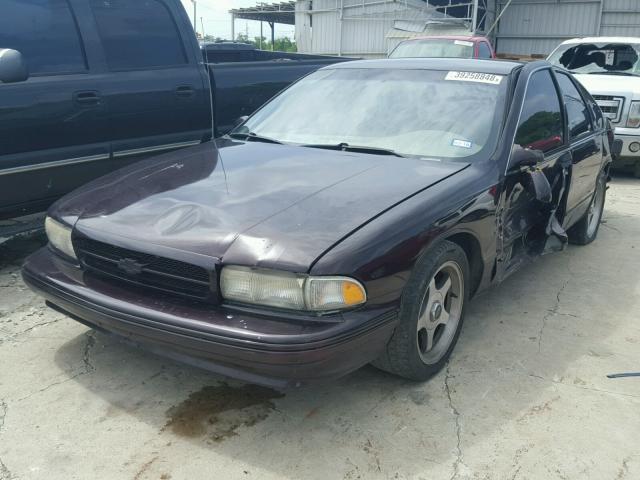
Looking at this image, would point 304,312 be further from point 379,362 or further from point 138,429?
point 138,429

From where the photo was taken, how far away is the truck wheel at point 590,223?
5.12 metres

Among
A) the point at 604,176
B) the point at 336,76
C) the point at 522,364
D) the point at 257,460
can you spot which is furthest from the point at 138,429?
the point at 604,176

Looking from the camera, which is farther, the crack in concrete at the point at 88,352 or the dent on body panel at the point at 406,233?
the crack in concrete at the point at 88,352

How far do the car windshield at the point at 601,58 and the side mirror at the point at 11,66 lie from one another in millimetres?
7315

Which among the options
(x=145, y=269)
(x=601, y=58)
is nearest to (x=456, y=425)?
(x=145, y=269)

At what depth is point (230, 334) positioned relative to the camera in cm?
227

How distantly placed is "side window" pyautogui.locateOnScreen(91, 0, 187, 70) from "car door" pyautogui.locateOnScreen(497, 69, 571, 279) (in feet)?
9.20

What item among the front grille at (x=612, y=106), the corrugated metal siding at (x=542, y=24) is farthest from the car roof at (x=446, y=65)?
the corrugated metal siding at (x=542, y=24)

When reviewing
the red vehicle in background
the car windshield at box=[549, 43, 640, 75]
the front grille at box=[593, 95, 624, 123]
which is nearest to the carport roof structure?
the red vehicle in background

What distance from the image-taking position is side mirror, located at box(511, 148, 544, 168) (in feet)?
10.9

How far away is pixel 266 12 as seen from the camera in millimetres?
31641

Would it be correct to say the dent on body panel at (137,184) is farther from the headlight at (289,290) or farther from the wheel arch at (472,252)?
the wheel arch at (472,252)

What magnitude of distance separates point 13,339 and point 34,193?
119 cm

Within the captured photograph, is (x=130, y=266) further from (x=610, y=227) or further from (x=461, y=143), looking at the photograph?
(x=610, y=227)
